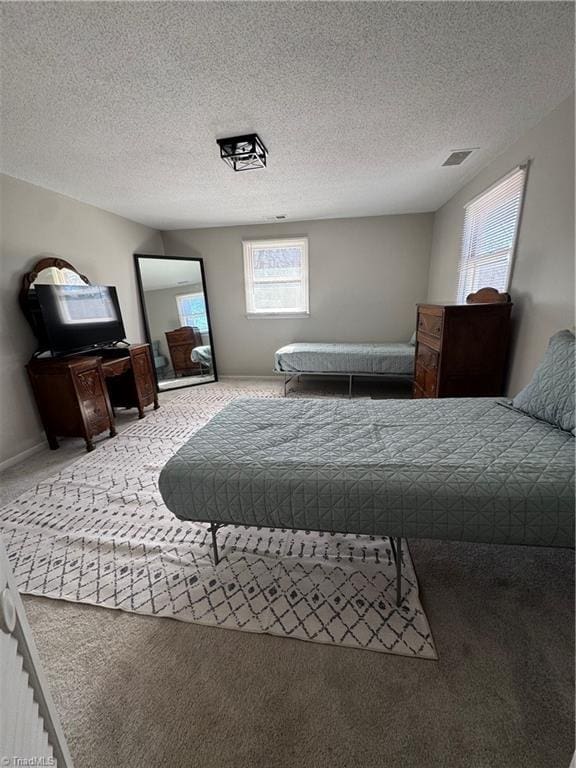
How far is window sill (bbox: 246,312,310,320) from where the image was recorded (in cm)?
470

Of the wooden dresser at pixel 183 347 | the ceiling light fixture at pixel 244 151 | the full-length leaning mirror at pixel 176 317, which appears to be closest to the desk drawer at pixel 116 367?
the full-length leaning mirror at pixel 176 317

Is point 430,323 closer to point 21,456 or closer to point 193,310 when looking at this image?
point 193,310

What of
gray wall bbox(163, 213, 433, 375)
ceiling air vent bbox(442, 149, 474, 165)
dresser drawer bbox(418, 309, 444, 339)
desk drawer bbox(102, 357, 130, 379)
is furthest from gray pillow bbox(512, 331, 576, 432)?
desk drawer bbox(102, 357, 130, 379)

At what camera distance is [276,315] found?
15.6 feet

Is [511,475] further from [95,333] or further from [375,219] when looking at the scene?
[375,219]

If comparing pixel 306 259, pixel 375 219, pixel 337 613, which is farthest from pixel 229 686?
pixel 375 219

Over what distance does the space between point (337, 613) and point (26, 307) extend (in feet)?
11.0

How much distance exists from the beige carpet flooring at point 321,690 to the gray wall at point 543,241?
1.50m

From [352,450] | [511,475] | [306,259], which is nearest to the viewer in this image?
[511,475]

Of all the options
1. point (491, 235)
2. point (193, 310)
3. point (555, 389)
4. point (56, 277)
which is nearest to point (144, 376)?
point (56, 277)

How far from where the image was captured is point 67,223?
3.03 meters

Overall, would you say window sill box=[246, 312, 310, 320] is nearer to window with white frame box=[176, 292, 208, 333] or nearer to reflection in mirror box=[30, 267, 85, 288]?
window with white frame box=[176, 292, 208, 333]

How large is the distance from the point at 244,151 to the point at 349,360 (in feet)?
7.96

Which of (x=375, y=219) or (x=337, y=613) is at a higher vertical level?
(x=375, y=219)
